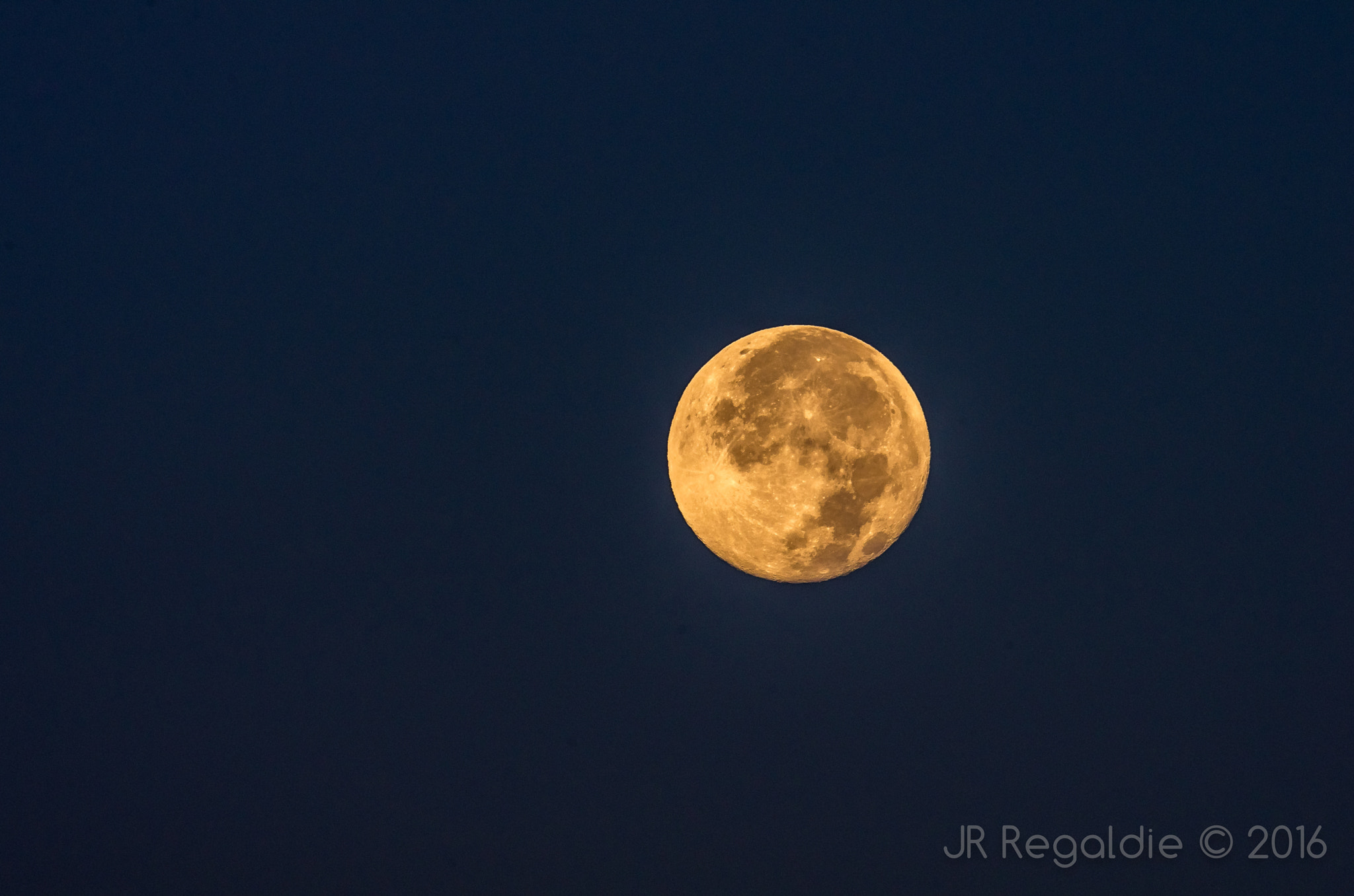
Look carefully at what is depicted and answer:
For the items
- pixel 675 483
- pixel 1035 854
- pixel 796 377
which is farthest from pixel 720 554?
pixel 1035 854

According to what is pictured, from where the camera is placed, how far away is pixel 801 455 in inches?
93.1

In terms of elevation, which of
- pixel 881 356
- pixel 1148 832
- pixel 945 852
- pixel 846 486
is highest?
pixel 881 356

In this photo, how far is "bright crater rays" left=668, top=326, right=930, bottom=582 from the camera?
238 centimetres

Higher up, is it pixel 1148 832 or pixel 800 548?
pixel 800 548

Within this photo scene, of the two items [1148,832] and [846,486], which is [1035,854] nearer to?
[1148,832]

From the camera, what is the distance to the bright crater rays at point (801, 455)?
238cm

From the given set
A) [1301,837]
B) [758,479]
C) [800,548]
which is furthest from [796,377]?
[1301,837]

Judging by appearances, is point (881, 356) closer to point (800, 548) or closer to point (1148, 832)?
point (800, 548)

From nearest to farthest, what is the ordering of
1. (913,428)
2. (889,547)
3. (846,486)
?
(846,486), (913,428), (889,547)

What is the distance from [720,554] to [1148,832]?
8.23 ft

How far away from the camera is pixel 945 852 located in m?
3.10

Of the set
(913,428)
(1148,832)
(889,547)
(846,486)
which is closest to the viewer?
(846,486)

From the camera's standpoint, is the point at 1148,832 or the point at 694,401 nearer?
the point at 694,401

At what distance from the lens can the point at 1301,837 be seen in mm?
3025
